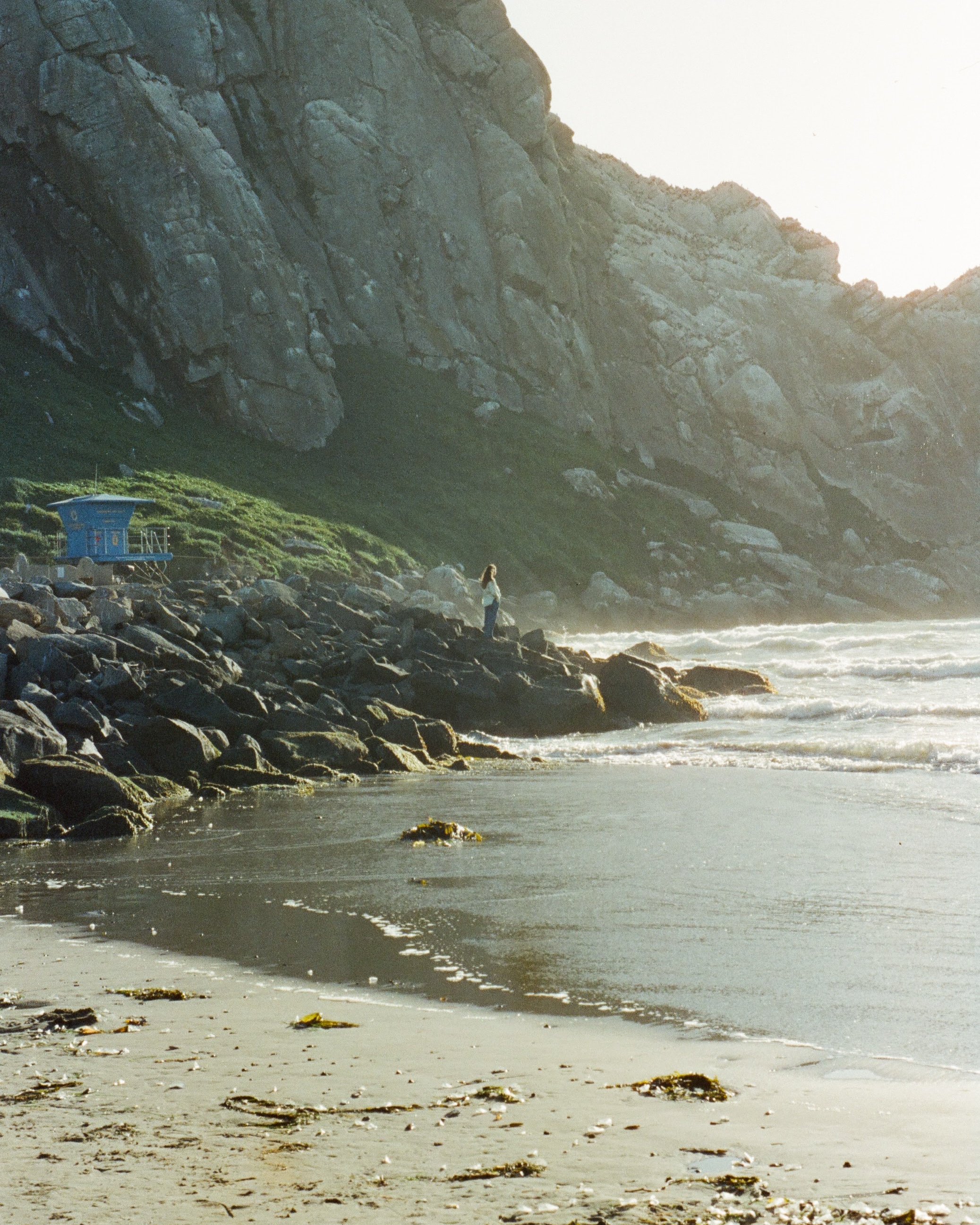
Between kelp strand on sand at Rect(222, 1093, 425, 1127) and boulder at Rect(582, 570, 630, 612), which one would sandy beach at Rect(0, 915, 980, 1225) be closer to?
kelp strand on sand at Rect(222, 1093, 425, 1127)

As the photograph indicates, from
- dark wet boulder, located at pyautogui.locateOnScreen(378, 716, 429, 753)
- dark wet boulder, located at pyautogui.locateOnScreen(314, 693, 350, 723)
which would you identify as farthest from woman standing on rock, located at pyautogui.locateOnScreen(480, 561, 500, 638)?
dark wet boulder, located at pyautogui.locateOnScreen(378, 716, 429, 753)

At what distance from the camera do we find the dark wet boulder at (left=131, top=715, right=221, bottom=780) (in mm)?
16984

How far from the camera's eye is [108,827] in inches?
530

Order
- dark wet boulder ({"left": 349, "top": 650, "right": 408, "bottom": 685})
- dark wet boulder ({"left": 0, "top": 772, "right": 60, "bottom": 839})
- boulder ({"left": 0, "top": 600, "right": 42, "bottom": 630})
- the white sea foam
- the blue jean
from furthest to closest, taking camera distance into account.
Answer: the blue jean
dark wet boulder ({"left": 349, "top": 650, "right": 408, "bottom": 685})
boulder ({"left": 0, "top": 600, "right": 42, "bottom": 630})
the white sea foam
dark wet boulder ({"left": 0, "top": 772, "right": 60, "bottom": 839})

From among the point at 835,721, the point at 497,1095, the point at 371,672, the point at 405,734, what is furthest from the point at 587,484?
the point at 497,1095

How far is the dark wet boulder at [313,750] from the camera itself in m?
18.4

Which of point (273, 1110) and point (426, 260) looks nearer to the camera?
point (273, 1110)

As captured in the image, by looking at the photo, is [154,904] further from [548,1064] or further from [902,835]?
[902,835]

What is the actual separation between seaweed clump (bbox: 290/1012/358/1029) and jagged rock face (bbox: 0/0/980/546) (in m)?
62.2

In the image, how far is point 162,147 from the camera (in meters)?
65.2

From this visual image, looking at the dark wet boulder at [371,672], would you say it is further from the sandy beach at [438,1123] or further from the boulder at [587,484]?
the boulder at [587,484]

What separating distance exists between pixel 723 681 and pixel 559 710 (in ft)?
24.0

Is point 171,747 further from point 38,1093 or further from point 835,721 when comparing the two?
point 835,721

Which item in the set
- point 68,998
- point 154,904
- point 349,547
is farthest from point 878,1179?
point 349,547
